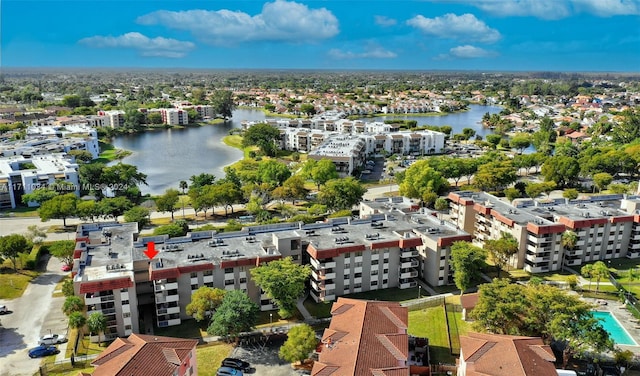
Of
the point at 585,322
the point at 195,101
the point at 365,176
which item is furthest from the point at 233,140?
the point at 585,322

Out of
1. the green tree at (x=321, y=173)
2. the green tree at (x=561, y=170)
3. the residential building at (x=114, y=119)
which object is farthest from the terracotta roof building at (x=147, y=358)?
the residential building at (x=114, y=119)

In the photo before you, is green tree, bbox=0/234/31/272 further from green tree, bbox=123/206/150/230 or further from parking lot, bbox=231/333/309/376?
parking lot, bbox=231/333/309/376

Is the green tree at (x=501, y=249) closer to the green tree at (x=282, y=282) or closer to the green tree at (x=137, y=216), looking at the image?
the green tree at (x=282, y=282)

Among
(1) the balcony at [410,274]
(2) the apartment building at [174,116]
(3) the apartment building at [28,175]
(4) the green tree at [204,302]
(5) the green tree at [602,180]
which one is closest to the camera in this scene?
(4) the green tree at [204,302]

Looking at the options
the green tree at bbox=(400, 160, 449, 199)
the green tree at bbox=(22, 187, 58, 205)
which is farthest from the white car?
the green tree at bbox=(400, 160, 449, 199)

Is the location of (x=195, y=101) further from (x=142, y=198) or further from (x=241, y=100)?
(x=142, y=198)

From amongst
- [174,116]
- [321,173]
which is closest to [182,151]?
[174,116]

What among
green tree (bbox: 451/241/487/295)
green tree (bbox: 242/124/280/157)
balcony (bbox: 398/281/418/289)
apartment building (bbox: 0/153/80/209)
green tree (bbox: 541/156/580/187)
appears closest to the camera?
green tree (bbox: 451/241/487/295)
